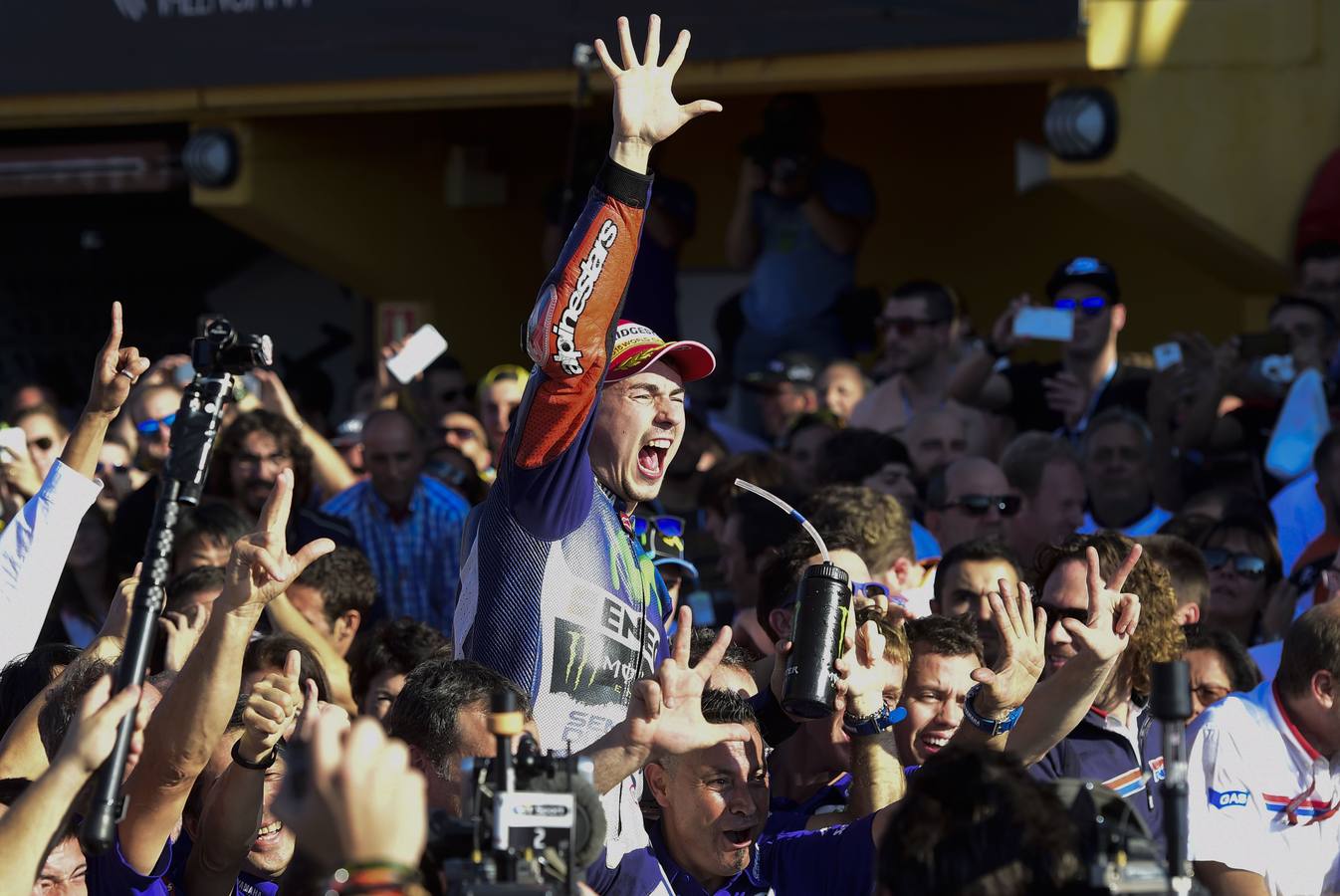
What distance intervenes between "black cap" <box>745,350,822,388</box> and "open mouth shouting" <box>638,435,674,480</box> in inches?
180

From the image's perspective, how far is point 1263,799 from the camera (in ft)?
15.9

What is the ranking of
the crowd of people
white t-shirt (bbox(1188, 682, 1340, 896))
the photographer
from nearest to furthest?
the crowd of people, white t-shirt (bbox(1188, 682, 1340, 896)), the photographer

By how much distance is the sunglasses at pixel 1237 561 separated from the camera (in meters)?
6.38

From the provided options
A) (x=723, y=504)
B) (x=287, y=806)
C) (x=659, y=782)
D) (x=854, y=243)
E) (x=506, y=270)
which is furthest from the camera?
(x=506, y=270)

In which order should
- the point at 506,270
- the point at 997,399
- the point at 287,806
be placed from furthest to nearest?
the point at 506,270
the point at 997,399
the point at 287,806

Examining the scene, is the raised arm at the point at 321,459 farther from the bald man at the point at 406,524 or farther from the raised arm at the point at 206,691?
the raised arm at the point at 206,691

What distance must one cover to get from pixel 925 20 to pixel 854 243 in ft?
4.00

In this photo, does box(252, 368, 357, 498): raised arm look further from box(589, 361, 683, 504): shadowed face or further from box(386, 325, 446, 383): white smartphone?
box(589, 361, 683, 504): shadowed face

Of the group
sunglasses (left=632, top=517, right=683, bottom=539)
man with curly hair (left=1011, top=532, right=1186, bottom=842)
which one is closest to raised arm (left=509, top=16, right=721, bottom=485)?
man with curly hair (left=1011, top=532, right=1186, bottom=842)

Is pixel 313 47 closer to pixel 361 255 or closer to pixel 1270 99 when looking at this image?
pixel 361 255

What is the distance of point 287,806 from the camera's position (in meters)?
2.65

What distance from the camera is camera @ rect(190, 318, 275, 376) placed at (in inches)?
128

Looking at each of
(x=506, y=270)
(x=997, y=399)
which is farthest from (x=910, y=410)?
(x=506, y=270)

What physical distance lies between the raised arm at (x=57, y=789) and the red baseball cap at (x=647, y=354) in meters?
1.45
